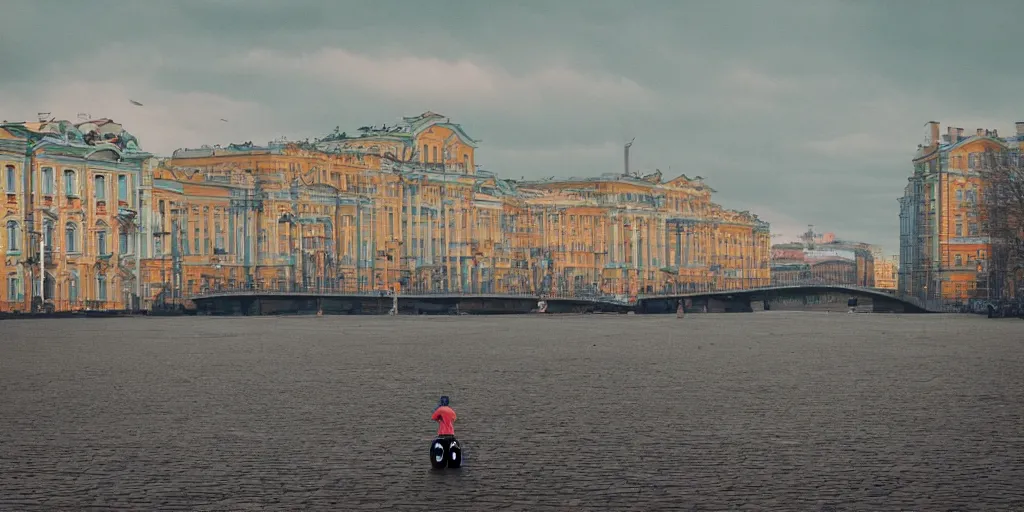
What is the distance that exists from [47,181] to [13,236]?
4203 mm

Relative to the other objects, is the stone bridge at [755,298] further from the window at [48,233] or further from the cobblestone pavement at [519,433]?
the cobblestone pavement at [519,433]

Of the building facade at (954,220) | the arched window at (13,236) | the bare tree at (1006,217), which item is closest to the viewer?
the bare tree at (1006,217)

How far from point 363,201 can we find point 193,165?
42.9ft

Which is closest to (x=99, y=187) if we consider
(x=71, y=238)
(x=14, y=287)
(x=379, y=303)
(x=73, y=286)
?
(x=71, y=238)

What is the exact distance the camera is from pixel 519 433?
64.4 ft

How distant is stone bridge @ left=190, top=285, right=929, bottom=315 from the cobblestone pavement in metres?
60.3

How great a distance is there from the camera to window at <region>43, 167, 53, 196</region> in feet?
312

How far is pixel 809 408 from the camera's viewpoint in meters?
23.0

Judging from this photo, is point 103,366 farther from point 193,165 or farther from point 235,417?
point 193,165

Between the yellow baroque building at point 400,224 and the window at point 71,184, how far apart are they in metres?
4.50

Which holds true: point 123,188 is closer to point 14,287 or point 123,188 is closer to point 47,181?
point 47,181

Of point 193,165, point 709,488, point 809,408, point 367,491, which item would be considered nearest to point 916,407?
point 809,408

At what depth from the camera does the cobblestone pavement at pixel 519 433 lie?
574 inches

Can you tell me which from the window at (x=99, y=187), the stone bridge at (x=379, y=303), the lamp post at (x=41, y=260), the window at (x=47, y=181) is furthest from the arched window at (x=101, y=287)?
the window at (x=47, y=181)
